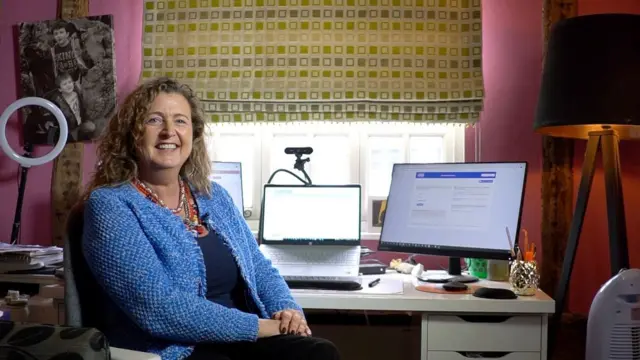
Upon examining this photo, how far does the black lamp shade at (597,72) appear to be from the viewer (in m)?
2.13

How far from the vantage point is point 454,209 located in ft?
7.77

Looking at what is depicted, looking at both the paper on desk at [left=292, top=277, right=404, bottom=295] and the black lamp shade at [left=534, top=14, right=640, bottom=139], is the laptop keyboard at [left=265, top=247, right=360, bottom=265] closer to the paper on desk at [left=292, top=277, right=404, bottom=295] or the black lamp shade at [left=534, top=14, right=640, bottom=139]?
the paper on desk at [left=292, top=277, right=404, bottom=295]

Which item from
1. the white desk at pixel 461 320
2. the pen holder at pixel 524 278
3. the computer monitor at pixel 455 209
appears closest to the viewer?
the white desk at pixel 461 320

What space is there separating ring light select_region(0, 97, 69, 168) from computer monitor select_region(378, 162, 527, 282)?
4.31 ft

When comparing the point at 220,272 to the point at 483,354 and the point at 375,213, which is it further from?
the point at 375,213

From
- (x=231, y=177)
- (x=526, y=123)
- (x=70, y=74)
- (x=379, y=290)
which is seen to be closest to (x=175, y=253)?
(x=379, y=290)

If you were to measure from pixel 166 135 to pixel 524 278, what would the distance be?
119cm

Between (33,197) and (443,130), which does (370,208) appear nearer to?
(443,130)

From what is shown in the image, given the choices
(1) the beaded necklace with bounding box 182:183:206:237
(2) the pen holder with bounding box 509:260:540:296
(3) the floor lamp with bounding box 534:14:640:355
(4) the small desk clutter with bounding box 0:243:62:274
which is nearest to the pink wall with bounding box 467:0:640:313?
(3) the floor lamp with bounding box 534:14:640:355

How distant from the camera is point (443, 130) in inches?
112

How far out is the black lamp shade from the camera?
6.98 ft

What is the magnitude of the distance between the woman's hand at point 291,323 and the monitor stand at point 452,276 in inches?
25.0

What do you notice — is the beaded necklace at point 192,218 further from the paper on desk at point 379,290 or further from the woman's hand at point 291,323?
the paper on desk at point 379,290

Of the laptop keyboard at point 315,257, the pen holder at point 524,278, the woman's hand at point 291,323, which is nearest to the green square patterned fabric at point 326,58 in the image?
the laptop keyboard at point 315,257
